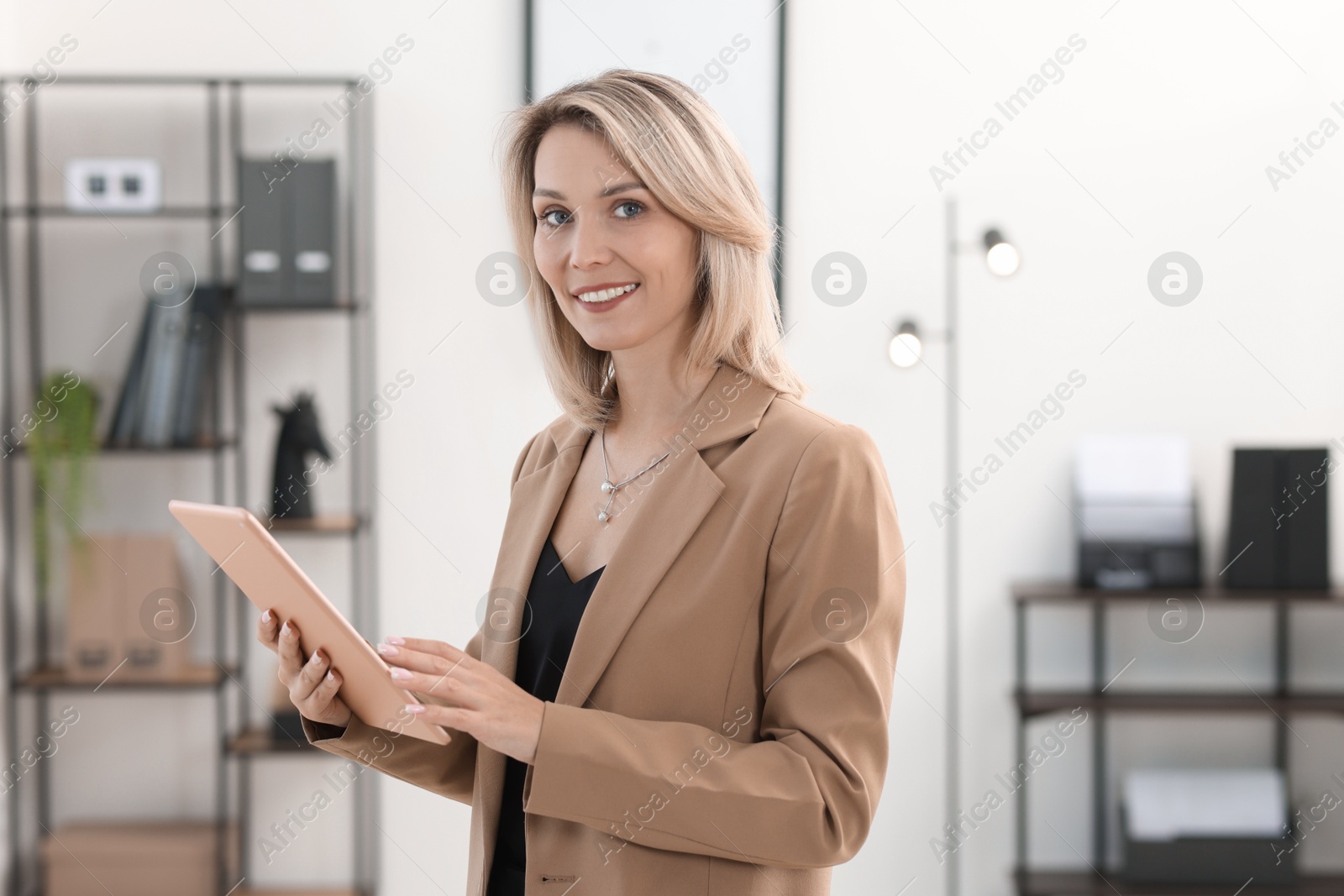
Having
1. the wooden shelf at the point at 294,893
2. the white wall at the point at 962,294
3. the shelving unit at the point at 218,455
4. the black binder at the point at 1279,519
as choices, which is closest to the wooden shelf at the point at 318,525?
the shelving unit at the point at 218,455

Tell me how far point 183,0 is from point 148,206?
544 millimetres

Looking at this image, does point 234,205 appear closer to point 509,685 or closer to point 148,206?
point 148,206

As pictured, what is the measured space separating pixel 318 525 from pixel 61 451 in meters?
0.67

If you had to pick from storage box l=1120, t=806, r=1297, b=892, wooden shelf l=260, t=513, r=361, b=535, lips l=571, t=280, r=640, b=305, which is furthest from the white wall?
lips l=571, t=280, r=640, b=305

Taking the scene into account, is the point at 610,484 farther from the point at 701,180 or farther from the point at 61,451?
the point at 61,451

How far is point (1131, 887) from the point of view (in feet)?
8.67

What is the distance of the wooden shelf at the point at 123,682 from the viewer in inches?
106

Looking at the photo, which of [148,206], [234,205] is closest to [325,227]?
[234,205]

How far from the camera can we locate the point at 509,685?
107cm

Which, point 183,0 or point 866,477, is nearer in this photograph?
point 866,477

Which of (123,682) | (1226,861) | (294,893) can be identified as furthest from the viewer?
(294,893)

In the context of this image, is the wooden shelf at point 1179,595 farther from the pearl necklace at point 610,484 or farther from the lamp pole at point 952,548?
the pearl necklace at point 610,484

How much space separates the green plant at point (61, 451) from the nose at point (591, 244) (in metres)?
1.98

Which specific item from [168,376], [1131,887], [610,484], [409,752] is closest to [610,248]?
[610,484]
